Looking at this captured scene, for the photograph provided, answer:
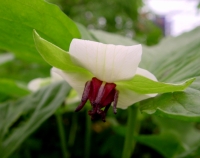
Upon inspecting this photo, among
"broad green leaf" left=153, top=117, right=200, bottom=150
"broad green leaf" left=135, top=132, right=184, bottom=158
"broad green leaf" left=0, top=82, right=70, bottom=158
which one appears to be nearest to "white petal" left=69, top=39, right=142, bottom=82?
"broad green leaf" left=0, top=82, right=70, bottom=158

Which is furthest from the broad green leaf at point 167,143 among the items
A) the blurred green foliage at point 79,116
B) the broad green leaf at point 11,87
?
the broad green leaf at point 11,87

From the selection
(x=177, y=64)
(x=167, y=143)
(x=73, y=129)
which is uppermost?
(x=177, y=64)

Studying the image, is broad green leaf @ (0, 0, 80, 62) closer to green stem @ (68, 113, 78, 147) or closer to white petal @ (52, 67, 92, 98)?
white petal @ (52, 67, 92, 98)

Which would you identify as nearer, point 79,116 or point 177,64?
point 177,64

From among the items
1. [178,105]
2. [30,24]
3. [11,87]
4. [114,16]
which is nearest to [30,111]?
[11,87]

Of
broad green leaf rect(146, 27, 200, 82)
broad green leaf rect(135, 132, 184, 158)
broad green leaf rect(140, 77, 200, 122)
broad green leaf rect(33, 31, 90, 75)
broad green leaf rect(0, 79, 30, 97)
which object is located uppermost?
broad green leaf rect(33, 31, 90, 75)

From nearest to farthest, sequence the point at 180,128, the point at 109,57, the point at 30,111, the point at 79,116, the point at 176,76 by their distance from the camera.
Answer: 1. the point at 109,57
2. the point at 176,76
3. the point at 30,111
4. the point at 180,128
5. the point at 79,116

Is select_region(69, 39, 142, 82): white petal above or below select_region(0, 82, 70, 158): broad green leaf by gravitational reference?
above

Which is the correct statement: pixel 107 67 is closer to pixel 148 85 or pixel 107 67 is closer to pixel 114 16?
pixel 148 85
